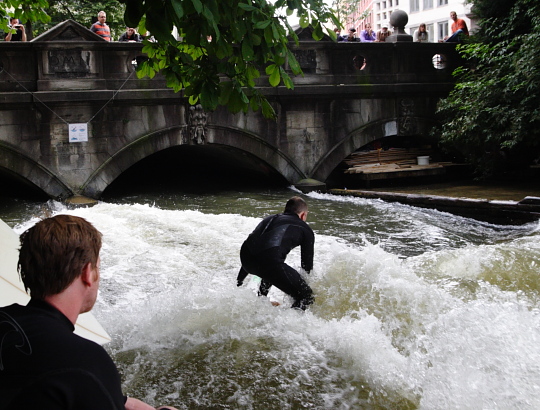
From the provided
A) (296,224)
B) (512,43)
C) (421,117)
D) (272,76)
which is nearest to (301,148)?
(421,117)

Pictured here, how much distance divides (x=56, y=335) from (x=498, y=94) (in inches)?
575

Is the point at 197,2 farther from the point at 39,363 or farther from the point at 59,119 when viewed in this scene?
the point at 59,119

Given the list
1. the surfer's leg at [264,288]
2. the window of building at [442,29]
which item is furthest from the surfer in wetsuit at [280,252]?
the window of building at [442,29]

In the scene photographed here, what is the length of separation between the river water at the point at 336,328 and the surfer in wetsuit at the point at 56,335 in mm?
2861

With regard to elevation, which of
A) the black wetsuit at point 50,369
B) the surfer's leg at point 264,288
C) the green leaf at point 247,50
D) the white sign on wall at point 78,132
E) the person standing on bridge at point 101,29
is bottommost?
the surfer's leg at point 264,288

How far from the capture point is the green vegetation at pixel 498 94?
14.4 meters

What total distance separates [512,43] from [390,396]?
1216 cm

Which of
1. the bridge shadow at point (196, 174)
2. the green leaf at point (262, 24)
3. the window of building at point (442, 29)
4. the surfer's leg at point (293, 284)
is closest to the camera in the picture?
the green leaf at point (262, 24)

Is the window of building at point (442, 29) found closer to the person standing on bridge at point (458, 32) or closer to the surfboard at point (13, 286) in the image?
the person standing on bridge at point (458, 32)

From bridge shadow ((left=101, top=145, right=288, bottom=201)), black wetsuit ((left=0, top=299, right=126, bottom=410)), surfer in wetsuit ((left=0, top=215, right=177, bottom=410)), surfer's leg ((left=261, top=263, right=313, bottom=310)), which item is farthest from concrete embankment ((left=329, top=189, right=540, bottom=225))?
black wetsuit ((left=0, top=299, right=126, bottom=410))

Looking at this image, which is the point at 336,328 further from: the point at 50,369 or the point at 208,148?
the point at 208,148

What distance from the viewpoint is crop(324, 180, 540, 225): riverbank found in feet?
38.2

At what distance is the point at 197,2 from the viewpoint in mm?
3682

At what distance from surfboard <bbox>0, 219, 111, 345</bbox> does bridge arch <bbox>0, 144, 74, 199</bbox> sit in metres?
10.1
